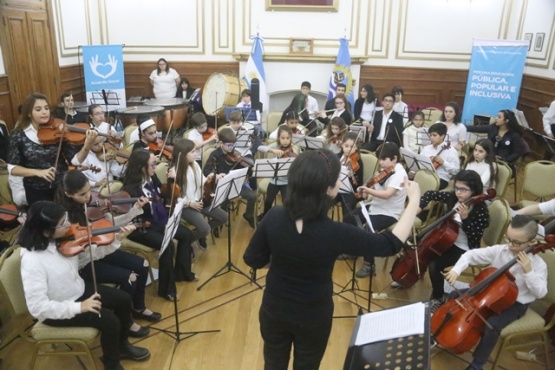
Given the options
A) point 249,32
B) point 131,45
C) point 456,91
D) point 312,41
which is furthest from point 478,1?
point 131,45

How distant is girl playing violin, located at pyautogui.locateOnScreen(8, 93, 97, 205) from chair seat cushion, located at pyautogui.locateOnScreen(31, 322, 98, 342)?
1160mm

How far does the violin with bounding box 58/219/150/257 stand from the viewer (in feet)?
7.35

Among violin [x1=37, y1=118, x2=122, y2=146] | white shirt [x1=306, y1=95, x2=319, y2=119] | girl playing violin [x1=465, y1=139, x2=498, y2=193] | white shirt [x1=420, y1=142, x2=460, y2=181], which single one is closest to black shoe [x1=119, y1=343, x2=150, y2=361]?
violin [x1=37, y1=118, x2=122, y2=146]

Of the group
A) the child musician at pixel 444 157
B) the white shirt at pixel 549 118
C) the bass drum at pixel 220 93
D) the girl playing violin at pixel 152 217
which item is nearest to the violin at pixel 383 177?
the child musician at pixel 444 157

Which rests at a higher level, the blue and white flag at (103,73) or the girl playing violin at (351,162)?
the blue and white flag at (103,73)

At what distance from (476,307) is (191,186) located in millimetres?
2285

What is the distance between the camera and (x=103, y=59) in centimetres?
723

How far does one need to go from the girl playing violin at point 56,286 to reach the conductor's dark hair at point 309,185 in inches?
47.5

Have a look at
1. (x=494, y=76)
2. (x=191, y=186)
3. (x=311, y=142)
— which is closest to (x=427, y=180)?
(x=311, y=142)

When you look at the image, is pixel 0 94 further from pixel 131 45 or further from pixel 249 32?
pixel 249 32

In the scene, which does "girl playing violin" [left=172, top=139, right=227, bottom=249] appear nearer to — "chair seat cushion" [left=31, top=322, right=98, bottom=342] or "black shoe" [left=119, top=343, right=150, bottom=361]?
"black shoe" [left=119, top=343, right=150, bottom=361]

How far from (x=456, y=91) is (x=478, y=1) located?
5.14 ft

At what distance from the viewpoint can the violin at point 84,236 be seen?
2.24 meters

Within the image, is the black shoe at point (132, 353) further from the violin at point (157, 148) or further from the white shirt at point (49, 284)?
the violin at point (157, 148)
